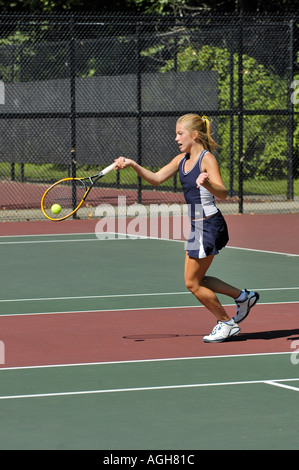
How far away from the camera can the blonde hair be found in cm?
812

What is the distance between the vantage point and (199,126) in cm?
817

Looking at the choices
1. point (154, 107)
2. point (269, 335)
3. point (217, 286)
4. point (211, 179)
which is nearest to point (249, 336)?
point (269, 335)

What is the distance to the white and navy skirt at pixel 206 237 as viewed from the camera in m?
8.16

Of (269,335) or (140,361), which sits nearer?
(140,361)

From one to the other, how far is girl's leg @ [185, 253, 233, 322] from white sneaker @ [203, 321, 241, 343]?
99 mm

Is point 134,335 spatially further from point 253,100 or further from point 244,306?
point 253,100

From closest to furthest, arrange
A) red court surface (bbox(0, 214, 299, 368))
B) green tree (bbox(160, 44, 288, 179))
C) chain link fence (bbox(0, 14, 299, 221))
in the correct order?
red court surface (bbox(0, 214, 299, 368))
chain link fence (bbox(0, 14, 299, 221))
green tree (bbox(160, 44, 288, 179))

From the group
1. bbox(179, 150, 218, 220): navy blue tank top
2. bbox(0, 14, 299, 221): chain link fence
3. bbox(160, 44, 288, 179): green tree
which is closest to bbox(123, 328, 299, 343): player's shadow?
bbox(179, 150, 218, 220): navy blue tank top

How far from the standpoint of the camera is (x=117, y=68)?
21453 millimetres

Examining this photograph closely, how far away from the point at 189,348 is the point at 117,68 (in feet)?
45.7

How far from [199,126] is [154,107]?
12859mm

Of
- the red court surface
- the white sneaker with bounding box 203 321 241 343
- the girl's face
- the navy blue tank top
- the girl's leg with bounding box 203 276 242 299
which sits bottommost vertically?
the red court surface

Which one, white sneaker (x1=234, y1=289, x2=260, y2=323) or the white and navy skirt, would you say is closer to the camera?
the white and navy skirt

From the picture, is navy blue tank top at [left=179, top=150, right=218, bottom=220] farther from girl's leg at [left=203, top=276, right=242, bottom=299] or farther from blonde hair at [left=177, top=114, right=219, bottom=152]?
girl's leg at [left=203, top=276, right=242, bottom=299]
